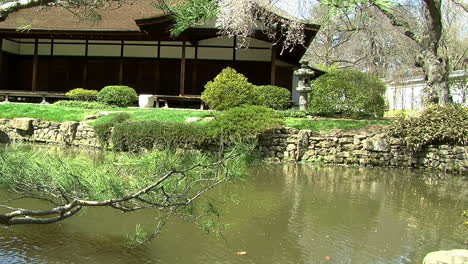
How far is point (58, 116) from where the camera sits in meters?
16.1

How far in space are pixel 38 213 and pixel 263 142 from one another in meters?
10.7

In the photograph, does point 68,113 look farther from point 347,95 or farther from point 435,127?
point 435,127

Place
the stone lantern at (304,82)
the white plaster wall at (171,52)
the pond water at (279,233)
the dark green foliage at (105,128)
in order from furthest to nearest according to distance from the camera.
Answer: the white plaster wall at (171,52) → the stone lantern at (304,82) → the dark green foliage at (105,128) → the pond water at (279,233)

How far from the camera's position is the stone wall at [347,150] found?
13.5 metres

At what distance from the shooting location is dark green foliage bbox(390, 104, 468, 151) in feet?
43.1

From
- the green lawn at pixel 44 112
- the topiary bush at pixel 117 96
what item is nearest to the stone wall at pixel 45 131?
the green lawn at pixel 44 112

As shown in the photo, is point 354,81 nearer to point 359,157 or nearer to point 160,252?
point 359,157

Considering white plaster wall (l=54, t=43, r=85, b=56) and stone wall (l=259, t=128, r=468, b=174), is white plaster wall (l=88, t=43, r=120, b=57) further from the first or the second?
stone wall (l=259, t=128, r=468, b=174)

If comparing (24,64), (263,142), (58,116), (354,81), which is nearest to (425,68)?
(354,81)

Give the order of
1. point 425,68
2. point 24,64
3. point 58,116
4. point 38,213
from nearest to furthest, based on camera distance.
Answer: point 38,213, point 425,68, point 58,116, point 24,64

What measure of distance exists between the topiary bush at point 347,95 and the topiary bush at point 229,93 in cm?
245

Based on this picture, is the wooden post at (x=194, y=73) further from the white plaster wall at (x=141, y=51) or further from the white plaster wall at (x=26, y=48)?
the white plaster wall at (x=26, y=48)

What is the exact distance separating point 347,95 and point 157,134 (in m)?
7.11

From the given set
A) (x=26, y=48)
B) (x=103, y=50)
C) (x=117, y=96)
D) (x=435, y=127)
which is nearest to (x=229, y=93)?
(x=117, y=96)
